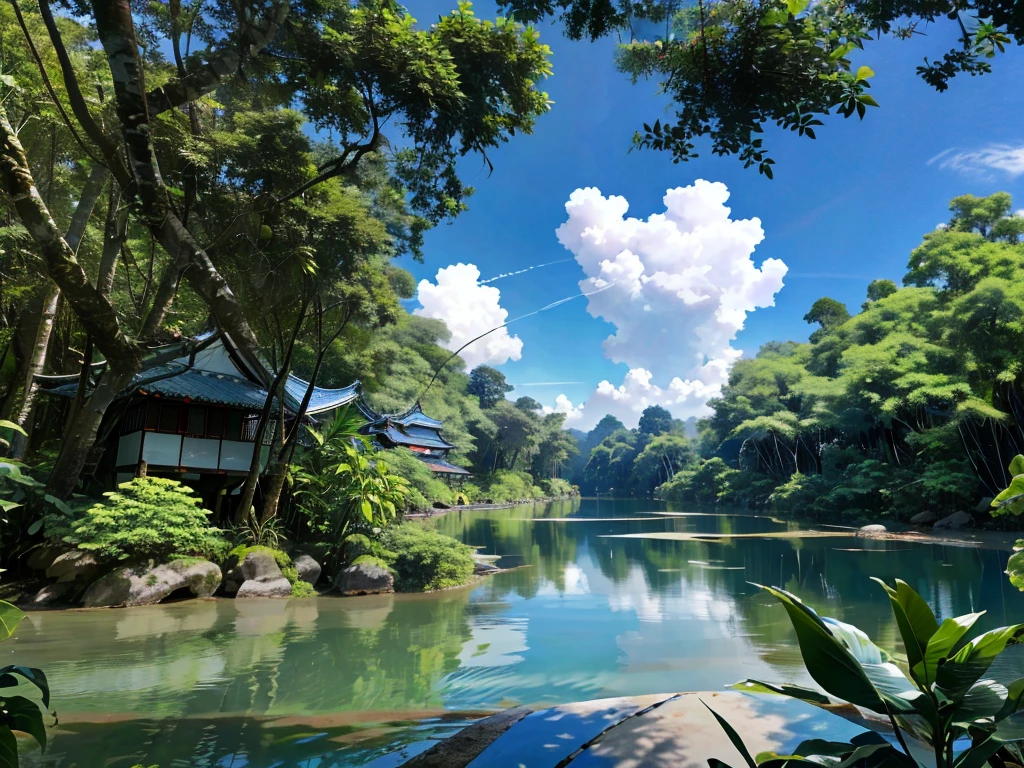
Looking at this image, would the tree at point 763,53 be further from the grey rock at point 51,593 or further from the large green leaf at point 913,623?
the grey rock at point 51,593

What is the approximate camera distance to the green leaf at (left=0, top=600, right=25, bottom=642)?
168 cm

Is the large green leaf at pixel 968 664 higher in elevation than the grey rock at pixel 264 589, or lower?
higher

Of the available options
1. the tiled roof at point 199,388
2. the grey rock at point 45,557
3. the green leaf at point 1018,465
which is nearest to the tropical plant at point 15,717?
the green leaf at point 1018,465

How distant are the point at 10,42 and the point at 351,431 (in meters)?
6.87

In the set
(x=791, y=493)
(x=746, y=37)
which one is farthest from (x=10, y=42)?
(x=791, y=493)

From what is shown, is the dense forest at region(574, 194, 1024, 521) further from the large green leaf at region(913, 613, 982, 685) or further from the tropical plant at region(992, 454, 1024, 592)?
the large green leaf at region(913, 613, 982, 685)

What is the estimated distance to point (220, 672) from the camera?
14.8 ft

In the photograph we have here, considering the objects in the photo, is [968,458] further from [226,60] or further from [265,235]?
[226,60]

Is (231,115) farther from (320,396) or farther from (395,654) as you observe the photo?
(395,654)

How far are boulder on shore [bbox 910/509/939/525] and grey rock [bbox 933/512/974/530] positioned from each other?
819 mm

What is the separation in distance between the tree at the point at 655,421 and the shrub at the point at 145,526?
191 feet

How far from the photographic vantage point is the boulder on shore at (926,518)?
17.6 meters

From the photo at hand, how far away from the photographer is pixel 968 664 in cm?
124

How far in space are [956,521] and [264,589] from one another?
18.7 meters
